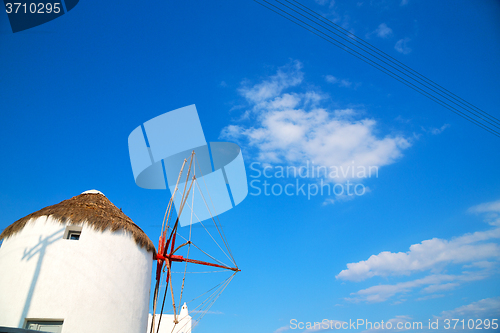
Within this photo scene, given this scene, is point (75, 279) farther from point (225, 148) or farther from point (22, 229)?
point (225, 148)

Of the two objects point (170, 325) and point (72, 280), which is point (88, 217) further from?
point (170, 325)

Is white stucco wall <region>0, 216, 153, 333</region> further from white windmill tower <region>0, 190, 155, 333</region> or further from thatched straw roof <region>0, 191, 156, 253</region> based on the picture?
thatched straw roof <region>0, 191, 156, 253</region>

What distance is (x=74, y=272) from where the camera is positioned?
1215 cm

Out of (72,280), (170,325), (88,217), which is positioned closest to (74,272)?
(72,280)

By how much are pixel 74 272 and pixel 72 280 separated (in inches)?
10.9

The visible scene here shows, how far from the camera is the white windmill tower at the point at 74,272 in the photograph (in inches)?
453

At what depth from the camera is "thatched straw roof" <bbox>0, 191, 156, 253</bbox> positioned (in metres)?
13.2

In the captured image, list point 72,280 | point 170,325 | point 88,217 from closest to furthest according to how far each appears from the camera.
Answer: point 72,280 → point 88,217 → point 170,325

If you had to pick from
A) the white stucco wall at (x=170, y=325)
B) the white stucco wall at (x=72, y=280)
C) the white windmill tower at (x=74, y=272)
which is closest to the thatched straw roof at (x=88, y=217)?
the white windmill tower at (x=74, y=272)

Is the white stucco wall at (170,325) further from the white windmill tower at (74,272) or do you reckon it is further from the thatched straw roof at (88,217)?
the thatched straw roof at (88,217)

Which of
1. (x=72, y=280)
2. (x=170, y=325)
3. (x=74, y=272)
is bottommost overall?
(x=170, y=325)

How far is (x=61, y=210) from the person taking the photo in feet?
44.0

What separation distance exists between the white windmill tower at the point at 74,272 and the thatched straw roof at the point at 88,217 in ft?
0.12

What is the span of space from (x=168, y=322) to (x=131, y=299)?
14033mm
